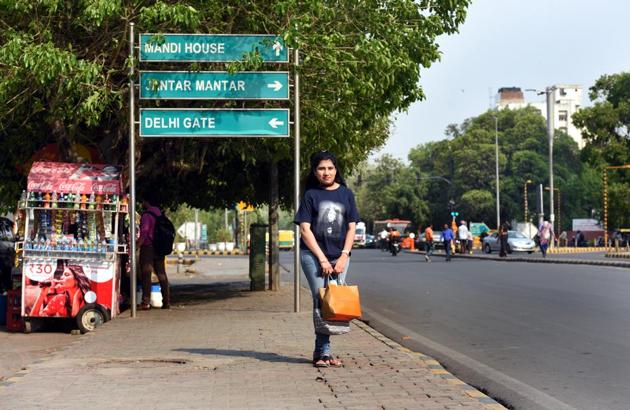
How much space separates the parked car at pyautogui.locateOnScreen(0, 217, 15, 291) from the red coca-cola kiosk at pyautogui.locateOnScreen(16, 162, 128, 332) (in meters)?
9.09

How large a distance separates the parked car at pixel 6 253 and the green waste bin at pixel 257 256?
218 inches

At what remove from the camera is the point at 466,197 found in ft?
327

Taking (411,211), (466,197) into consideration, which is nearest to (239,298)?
(466,197)

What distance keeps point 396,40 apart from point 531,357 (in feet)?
24.6

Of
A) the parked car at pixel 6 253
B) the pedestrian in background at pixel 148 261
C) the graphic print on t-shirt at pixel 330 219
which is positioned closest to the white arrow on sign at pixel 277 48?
the pedestrian in background at pixel 148 261

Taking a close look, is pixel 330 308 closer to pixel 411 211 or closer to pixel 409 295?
pixel 409 295

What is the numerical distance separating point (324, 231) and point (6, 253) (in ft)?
59.1

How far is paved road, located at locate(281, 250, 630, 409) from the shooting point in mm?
8602

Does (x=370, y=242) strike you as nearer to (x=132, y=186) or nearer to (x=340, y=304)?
(x=132, y=186)

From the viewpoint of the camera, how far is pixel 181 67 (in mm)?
17016

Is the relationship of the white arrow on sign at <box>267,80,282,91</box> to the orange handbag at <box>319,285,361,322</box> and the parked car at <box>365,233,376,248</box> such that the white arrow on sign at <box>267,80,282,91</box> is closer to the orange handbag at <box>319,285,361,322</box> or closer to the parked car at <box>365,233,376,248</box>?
the orange handbag at <box>319,285,361,322</box>

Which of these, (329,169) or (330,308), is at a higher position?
(329,169)

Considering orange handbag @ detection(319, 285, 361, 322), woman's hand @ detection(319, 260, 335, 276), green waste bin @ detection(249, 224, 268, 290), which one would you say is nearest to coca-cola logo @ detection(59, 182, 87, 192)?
woman's hand @ detection(319, 260, 335, 276)

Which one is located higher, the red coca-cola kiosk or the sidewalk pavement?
the red coca-cola kiosk
